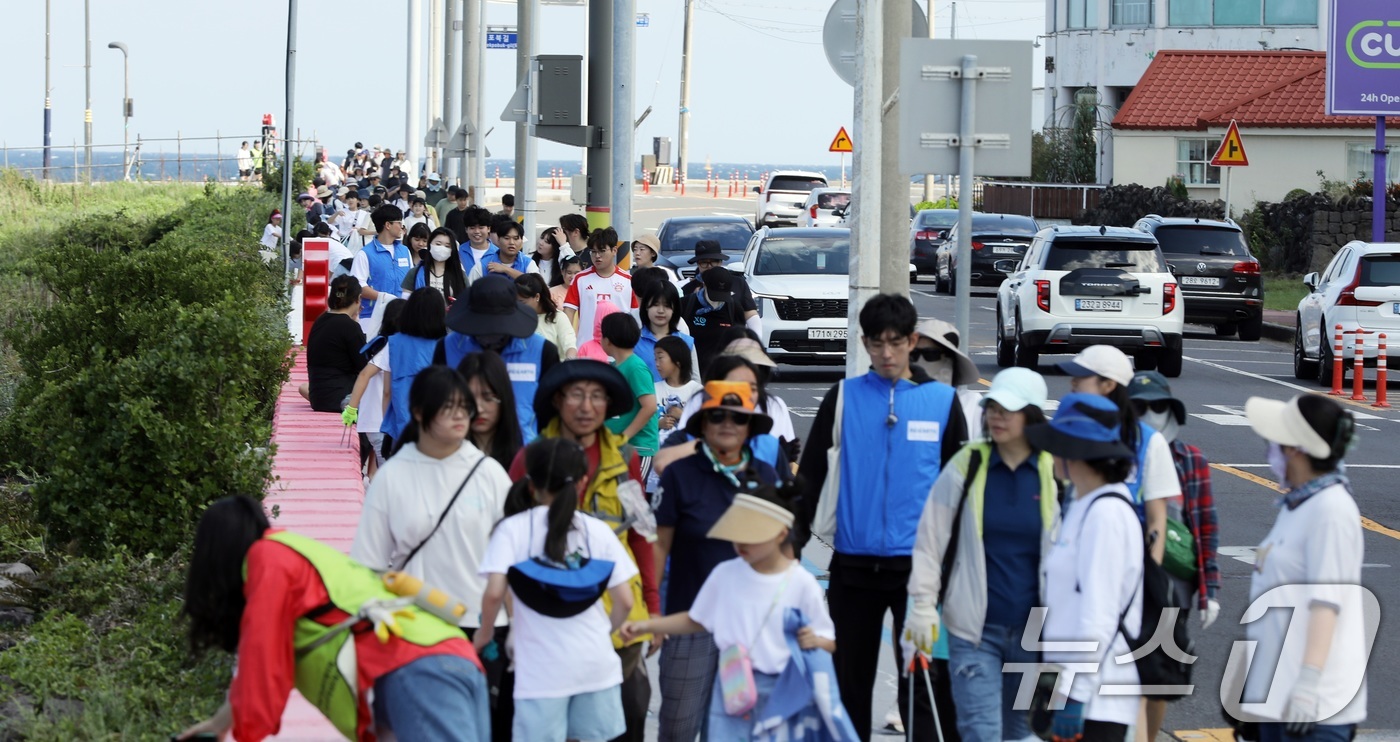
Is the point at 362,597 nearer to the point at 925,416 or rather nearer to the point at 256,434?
the point at 925,416

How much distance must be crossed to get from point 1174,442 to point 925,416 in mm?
940

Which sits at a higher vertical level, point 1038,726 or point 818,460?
point 818,460

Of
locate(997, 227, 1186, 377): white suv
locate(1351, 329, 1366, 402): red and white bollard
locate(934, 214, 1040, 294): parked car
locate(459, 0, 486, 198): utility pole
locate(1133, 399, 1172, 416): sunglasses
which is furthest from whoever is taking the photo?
locate(934, 214, 1040, 294): parked car

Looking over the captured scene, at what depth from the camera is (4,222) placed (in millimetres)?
42625

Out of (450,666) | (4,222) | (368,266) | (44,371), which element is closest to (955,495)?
(450,666)

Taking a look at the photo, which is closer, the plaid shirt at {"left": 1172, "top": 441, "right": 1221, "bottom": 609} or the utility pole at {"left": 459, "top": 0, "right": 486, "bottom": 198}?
the plaid shirt at {"left": 1172, "top": 441, "right": 1221, "bottom": 609}

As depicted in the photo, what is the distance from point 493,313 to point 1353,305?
14985mm

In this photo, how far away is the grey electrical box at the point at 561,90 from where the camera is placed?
1548 centimetres

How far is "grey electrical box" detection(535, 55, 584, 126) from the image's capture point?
15.5 meters

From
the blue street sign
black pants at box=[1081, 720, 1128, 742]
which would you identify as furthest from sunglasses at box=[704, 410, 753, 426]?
the blue street sign

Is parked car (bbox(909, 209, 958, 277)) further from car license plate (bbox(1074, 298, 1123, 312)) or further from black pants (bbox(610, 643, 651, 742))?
black pants (bbox(610, 643, 651, 742))

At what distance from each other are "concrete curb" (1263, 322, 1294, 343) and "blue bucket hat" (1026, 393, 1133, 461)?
2368cm

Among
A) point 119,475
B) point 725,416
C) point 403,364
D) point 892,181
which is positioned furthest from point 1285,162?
point 725,416

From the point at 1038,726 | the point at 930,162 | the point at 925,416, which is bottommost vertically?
the point at 1038,726
